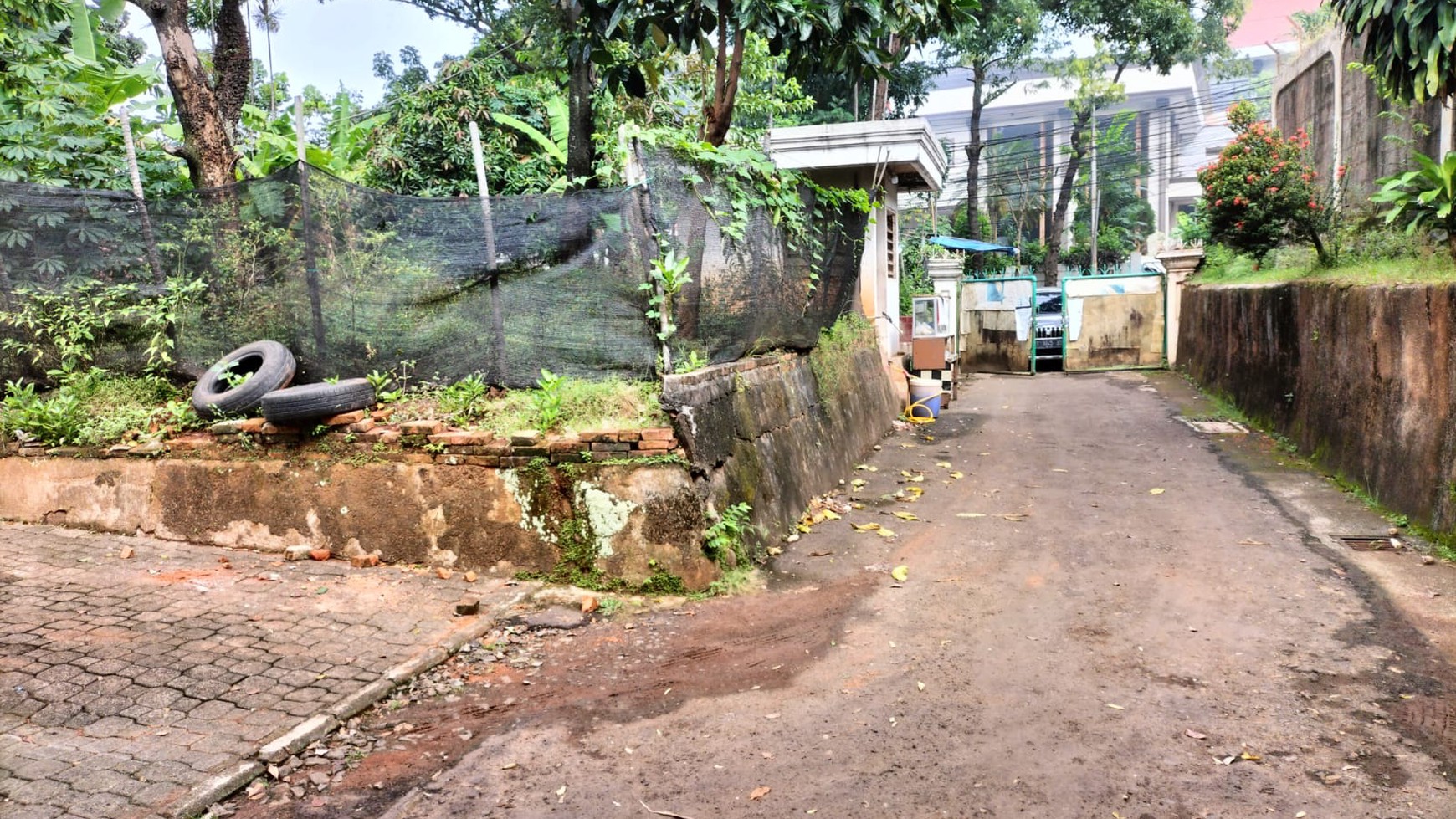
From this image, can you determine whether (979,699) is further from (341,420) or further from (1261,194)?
(1261,194)

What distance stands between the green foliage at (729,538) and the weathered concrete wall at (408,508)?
0.10m

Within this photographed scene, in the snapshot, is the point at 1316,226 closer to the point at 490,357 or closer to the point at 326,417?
the point at 490,357

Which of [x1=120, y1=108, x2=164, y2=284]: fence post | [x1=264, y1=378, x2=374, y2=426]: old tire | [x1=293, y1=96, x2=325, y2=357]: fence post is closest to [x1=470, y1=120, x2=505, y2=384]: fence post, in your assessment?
[x1=264, y1=378, x2=374, y2=426]: old tire

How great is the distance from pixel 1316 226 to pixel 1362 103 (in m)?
3.40

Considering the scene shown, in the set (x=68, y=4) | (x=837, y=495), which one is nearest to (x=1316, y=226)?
(x=837, y=495)

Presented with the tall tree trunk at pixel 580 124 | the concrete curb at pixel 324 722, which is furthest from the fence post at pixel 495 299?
the tall tree trunk at pixel 580 124

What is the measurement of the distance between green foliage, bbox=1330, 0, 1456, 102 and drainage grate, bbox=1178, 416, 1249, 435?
4.37 m

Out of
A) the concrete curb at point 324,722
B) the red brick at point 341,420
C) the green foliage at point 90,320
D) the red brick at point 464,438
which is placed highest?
the green foliage at point 90,320

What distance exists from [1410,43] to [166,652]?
9.88 meters

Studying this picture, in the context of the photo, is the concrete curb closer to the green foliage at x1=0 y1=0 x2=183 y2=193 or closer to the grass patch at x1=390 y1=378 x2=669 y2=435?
the grass patch at x1=390 y1=378 x2=669 y2=435

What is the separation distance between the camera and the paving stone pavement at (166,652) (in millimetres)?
3428

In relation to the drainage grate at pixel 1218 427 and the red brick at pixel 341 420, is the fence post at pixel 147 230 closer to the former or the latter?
the red brick at pixel 341 420

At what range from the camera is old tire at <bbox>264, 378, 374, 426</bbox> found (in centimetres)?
588

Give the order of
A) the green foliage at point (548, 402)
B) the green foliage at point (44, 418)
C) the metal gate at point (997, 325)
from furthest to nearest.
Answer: the metal gate at point (997, 325), the green foliage at point (44, 418), the green foliage at point (548, 402)
